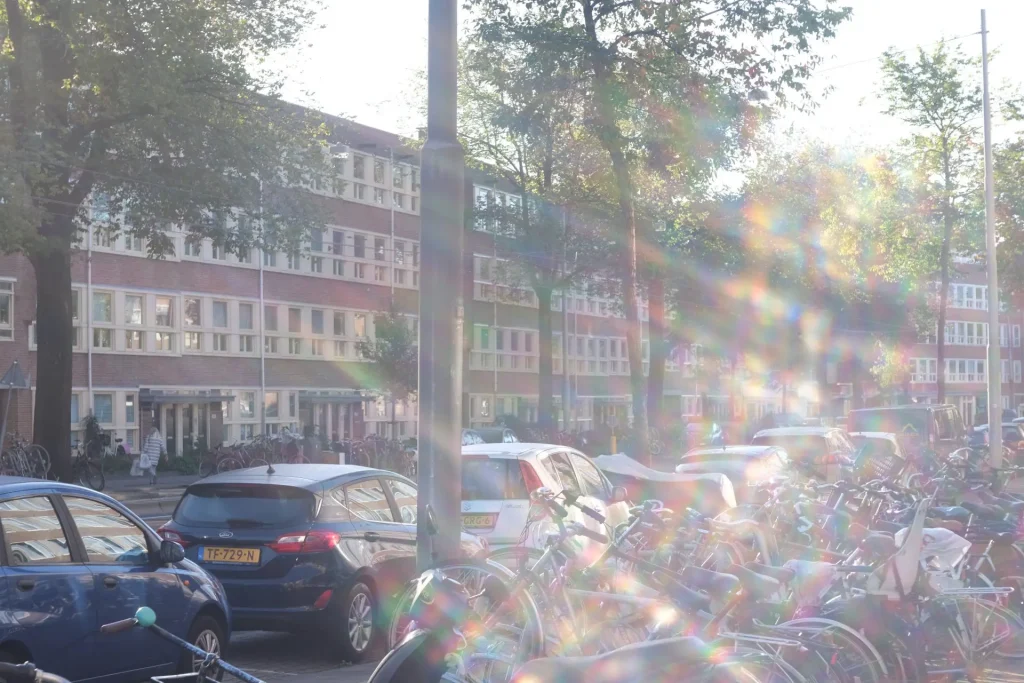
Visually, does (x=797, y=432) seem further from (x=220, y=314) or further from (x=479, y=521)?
(x=220, y=314)

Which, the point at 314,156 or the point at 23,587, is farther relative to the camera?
the point at 314,156

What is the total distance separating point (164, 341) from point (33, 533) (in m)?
39.7

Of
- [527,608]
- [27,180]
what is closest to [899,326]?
[27,180]

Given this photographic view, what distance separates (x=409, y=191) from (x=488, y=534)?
47.6 meters

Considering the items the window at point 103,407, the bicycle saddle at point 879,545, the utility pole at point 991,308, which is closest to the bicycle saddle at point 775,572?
the bicycle saddle at point 879,545

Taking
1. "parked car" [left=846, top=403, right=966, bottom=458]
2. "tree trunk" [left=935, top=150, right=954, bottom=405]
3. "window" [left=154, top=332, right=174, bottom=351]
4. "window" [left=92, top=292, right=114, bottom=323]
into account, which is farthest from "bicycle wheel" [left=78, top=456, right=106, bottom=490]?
"tree trunk" [left=935, top=150, right=954, bottom=405]

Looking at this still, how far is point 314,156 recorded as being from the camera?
92.8 ft

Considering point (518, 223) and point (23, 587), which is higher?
point (518, 223)

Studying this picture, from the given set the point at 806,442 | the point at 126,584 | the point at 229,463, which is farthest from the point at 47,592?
the point at 229,463

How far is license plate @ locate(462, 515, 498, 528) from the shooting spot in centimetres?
1238

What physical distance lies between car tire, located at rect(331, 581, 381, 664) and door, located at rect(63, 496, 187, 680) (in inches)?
68.5

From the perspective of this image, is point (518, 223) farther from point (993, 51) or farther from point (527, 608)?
point (527, 608)

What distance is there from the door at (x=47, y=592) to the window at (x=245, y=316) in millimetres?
42324

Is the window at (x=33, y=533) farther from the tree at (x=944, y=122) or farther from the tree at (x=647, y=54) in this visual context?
the tree at (x=944, y=122)
